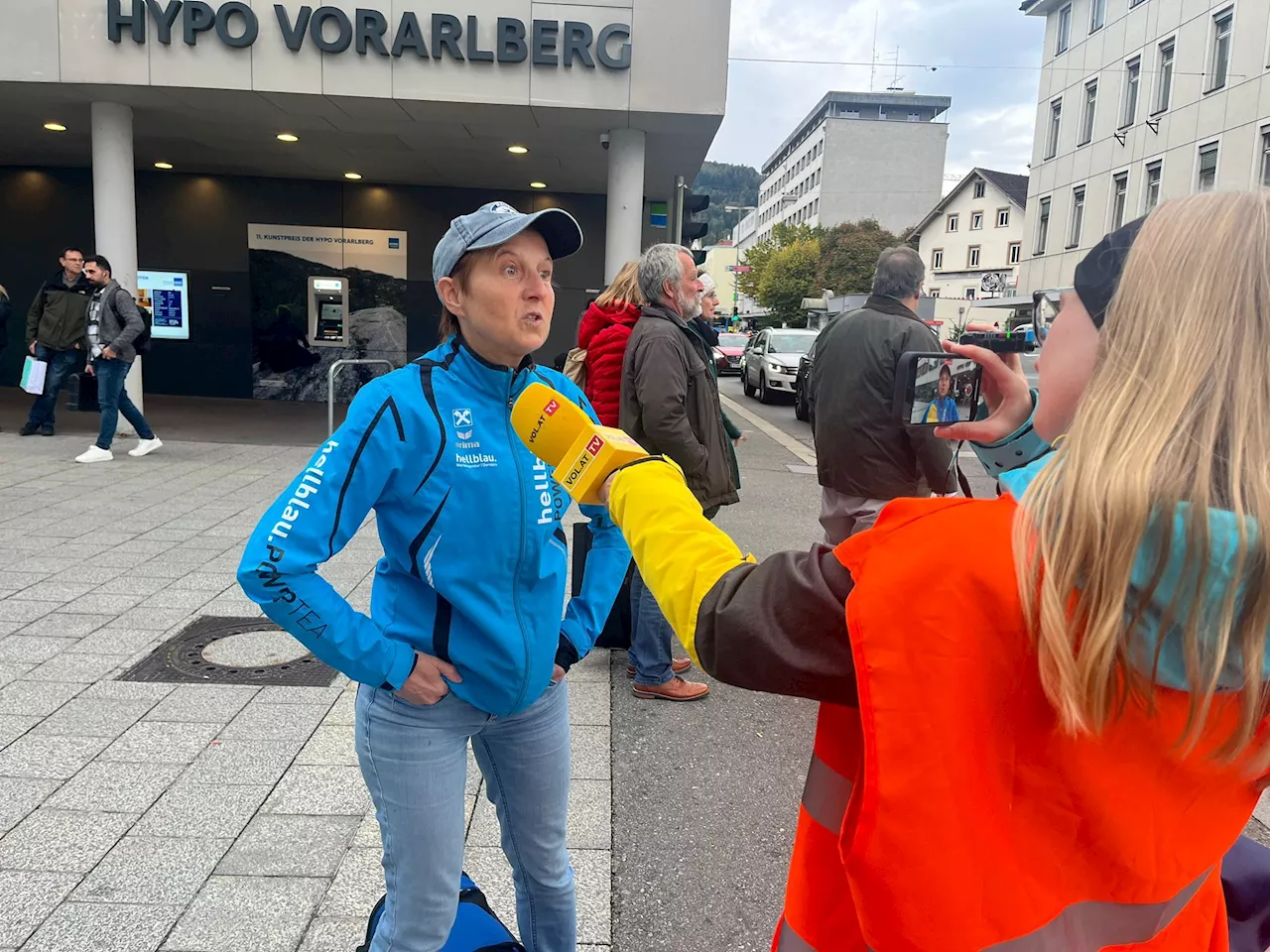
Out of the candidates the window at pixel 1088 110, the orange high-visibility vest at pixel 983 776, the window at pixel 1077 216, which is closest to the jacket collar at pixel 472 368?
the orange high-visibility vest at pixel 983 776

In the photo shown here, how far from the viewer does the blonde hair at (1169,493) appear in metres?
0.84

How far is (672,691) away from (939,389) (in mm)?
2945

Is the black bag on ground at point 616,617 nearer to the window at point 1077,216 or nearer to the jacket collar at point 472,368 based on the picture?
the jacket collar at point 472,368

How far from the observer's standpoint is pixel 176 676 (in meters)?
4.22

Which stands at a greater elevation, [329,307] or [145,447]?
[329,307]

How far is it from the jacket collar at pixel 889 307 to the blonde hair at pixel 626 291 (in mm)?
1140

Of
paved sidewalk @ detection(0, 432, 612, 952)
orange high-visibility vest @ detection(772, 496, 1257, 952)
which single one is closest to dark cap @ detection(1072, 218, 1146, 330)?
orange high-visibility vest @ detection(772, 496, 1257, 952)

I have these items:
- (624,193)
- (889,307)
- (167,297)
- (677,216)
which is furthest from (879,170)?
(889,307)

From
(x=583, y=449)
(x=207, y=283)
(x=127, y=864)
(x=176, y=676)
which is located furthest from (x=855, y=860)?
(x=207, y=283)

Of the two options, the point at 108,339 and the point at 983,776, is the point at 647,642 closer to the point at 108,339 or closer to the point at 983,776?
the point at 983,776

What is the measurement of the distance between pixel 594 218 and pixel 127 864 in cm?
1419

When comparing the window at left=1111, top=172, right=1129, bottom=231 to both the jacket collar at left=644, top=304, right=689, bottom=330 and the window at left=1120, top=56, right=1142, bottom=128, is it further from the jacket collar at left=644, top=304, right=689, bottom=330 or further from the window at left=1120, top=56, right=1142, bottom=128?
the jacket collar at left=644, top=304, right=689, bottom=330

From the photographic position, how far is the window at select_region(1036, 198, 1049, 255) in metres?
35.6

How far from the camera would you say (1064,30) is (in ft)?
117
